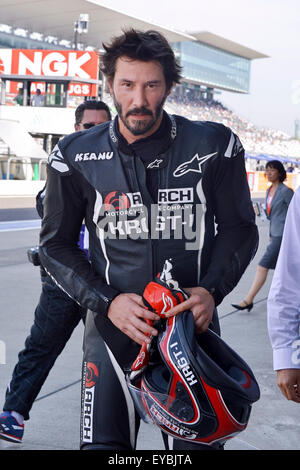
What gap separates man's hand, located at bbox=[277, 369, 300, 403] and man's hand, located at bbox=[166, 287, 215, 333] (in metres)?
0.29

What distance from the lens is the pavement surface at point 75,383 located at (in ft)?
12.7

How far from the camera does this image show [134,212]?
2.33 m

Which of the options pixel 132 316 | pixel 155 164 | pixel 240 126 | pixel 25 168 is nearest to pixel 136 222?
pixel 155 164

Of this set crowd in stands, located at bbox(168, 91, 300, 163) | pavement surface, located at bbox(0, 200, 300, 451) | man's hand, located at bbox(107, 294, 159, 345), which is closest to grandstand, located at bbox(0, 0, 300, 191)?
crowd in stands, located at bbox(168, 91, 300, 163)

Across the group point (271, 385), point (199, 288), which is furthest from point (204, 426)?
point (271, 385)

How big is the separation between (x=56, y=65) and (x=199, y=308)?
39021 mm

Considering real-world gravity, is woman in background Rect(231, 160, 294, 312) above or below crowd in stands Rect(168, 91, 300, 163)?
below

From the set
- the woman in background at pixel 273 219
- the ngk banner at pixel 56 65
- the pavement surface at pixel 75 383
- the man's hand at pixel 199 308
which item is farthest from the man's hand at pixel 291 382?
the ngk banner at pixel 56 65

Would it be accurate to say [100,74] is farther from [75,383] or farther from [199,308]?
[199,308]

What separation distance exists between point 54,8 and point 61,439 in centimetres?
6004

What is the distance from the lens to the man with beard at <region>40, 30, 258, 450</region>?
7.41 ft

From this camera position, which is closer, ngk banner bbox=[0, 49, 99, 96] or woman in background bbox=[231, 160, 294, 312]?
woman in background bbox=[231, 160, 294, 312]

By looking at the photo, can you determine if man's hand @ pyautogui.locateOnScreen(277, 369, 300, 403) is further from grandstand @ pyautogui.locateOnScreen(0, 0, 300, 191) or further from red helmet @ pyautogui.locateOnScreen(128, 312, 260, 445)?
grandstand @ pyautogui.locateOnScreen(0, 0, 300, 191)
